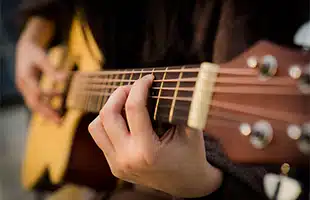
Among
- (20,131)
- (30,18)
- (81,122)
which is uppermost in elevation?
(30,18)

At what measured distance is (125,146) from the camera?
0.42 meters

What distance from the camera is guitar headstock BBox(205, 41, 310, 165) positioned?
273 millimetres

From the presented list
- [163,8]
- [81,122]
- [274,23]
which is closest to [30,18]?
[81,122]

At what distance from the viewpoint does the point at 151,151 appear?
1.32ft

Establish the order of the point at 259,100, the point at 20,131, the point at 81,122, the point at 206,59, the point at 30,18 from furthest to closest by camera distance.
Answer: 1. the point at 20,131
2. the point at 30,18
3. the point at 81,122
4. the point at 206,59
5. the point at 259,100

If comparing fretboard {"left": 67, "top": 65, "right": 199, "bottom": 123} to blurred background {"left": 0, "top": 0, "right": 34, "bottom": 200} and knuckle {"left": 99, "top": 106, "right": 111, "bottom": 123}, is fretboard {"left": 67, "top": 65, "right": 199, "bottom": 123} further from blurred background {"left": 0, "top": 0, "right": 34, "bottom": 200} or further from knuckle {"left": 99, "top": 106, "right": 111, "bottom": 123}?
blurred background {"left": 0, "top": 0, "right": 34, "bottom": 200}

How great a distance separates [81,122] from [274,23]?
0.40 m

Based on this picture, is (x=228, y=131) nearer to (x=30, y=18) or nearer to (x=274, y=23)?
(x=274, y=23)

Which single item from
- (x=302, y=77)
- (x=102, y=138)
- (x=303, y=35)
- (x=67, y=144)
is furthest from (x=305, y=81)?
(x=67, y=144)

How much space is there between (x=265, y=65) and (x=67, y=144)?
1.67 feet

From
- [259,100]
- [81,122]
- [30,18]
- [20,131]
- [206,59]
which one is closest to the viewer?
[259,100]

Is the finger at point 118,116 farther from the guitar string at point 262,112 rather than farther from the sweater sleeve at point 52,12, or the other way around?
the sweater sleeve at point 52,12

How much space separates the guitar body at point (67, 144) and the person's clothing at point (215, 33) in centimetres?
17

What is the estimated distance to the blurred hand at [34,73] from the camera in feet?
2.73
